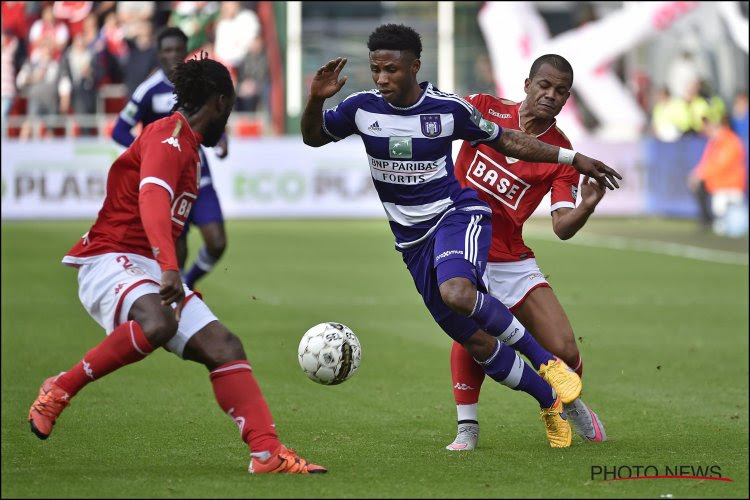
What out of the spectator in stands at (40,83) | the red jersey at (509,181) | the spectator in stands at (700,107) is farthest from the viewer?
the spectator in stands at (700,107)

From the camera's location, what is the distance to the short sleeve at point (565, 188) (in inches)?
308

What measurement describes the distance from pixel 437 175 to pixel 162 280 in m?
1.80

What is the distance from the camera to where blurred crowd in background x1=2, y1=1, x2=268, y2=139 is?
24781 mm

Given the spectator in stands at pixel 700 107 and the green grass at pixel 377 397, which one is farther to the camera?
the spectator in stands at pixel 700 107

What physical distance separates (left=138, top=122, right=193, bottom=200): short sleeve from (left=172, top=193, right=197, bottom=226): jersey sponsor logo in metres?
0.19

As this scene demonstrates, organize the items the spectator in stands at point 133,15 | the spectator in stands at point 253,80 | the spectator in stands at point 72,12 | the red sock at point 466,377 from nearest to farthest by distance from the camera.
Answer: the red sock at point 466,377
the spectator in stands at point 133,15
the spectator in stands at point 72,12
the spectator in stands at point 253,80

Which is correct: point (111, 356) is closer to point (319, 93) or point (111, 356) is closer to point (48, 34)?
point (319, 93)

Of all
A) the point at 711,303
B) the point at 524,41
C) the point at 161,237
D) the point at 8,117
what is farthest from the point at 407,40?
the point at 524,41

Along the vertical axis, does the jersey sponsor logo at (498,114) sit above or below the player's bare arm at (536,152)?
above

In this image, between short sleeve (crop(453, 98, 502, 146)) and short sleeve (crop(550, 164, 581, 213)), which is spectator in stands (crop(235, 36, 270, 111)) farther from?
short sleeve (crop(453, 98, 502, 146))

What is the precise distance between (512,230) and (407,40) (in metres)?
1.31

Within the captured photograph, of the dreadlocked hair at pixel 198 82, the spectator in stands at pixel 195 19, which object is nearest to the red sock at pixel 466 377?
the dreadlocked hair at pixel 198 82

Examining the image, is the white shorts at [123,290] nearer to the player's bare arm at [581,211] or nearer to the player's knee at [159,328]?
the player's knee at [159,328]

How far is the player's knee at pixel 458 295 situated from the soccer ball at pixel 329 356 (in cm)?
58
